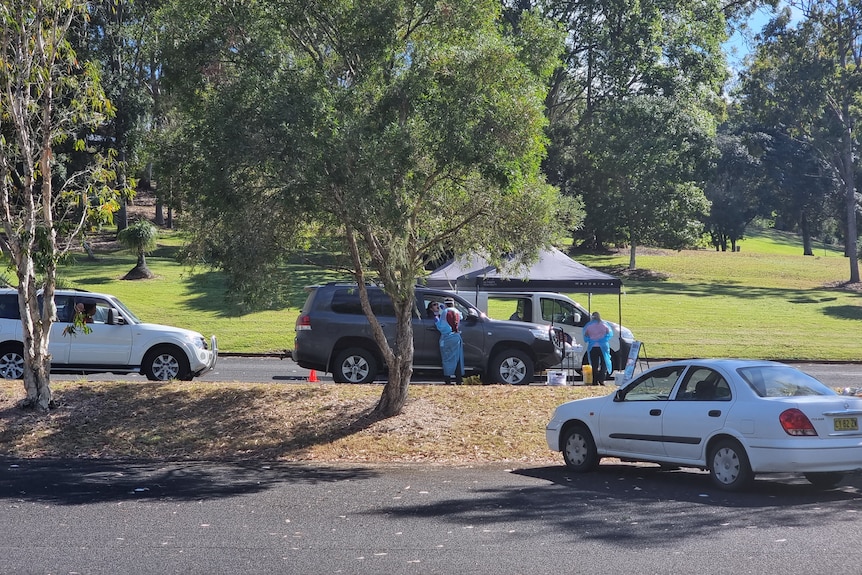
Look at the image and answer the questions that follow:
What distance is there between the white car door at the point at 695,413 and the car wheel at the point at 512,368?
7.50m

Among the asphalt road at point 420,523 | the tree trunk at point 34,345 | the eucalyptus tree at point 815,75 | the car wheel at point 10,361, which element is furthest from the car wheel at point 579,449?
the eucalyptus tree at point 815,75

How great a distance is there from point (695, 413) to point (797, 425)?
3.66 feet

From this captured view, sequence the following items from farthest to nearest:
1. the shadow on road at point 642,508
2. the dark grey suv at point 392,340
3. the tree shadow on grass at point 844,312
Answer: the tree shadow on grass at point 844,312 < the dark grey suv at point 392,340 < the shadow on road at point 642,508

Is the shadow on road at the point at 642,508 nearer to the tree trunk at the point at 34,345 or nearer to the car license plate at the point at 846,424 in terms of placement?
the car license plate at the point at 846,424

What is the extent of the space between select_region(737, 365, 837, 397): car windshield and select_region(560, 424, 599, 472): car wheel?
6.99ft

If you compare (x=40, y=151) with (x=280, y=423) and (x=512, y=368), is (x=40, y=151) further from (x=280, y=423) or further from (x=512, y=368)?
(x=512, y=368)

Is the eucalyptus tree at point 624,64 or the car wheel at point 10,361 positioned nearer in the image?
the car wheel at point 10,361

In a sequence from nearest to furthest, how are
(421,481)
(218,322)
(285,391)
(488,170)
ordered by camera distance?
(421,481) → (488,170) → (285,391) → (218,322)

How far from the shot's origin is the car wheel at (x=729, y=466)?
31.9 ft

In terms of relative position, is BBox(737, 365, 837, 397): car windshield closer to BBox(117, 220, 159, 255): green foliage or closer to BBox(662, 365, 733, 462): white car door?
BBox(662, 365, 733, 462): white car door

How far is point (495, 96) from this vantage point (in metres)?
12.3

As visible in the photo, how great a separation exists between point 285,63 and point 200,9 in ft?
4.24

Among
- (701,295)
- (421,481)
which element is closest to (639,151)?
(701,295)

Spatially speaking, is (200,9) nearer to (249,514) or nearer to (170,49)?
(170,49)
